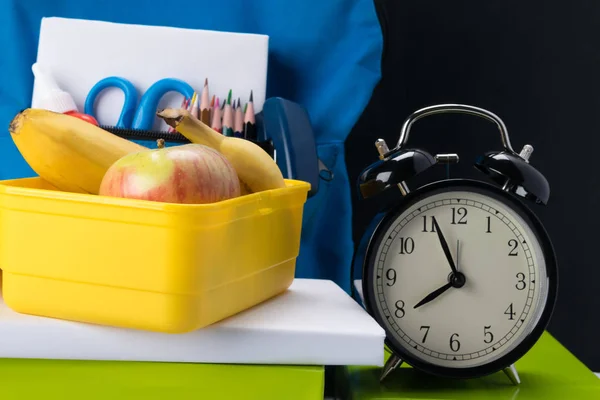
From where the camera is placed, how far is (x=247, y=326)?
51 centimetres

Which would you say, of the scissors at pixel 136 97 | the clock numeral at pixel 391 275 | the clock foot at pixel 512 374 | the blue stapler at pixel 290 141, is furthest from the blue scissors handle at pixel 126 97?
the clock foot at pixel 512 374

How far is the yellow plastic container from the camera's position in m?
0.46

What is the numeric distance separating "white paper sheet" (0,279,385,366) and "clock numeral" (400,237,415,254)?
134 mm

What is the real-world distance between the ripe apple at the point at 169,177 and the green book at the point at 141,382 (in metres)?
0.13

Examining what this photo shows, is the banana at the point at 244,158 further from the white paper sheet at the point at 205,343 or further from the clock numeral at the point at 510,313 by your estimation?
the clock numeral at the point at 510,313

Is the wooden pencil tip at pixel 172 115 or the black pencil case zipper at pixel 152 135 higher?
the wooden pencil tip at pixel 172 115

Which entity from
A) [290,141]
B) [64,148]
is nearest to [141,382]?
[64,148]

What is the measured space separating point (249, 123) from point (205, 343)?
513 millimetres

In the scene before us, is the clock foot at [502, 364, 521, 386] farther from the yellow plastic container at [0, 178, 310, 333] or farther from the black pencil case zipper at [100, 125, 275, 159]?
the black pencil case zipper at [100, 125, 275, 159]

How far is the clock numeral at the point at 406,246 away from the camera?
0.63 meters

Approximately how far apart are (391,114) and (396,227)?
65cm

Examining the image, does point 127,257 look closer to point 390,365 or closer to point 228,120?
point 390,365

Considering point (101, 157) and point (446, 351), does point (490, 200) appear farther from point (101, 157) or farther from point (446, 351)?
point (101, 157)

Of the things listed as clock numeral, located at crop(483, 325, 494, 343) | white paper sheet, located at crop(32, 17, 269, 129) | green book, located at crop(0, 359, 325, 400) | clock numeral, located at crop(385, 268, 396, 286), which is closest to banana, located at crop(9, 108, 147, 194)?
green book, located at crop(0, 359, 325, 400)
